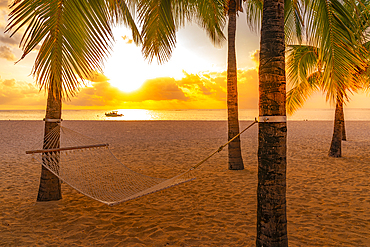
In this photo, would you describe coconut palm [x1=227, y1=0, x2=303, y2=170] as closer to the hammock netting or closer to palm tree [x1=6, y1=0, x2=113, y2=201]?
the hammock netting

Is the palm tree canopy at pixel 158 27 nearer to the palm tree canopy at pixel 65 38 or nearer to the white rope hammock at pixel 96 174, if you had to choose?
the palm tree canopy at pixel 65 38

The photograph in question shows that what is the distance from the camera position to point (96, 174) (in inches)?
217

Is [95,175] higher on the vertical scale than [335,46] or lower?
lower

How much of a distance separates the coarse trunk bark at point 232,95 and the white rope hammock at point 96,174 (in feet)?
3.76

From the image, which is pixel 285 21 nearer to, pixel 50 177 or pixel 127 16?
pixel 127 16

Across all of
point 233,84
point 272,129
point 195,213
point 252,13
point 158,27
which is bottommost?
point 195,213

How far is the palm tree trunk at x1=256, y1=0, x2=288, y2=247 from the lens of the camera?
6.46 ft

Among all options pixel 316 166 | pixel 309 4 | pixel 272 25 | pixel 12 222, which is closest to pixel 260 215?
pixel 272 25

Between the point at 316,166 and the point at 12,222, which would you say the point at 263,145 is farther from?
the point at 316,166

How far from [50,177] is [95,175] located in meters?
1.71

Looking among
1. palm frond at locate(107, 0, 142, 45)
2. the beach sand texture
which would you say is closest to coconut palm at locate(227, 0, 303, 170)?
the beach sand texture

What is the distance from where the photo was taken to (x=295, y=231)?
2854 millimetres

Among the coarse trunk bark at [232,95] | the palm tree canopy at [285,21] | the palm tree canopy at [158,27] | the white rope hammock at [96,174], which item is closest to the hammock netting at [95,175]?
the white rope hammock at [96,174]

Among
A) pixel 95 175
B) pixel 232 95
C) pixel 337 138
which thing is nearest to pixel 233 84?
pixel 232 95
